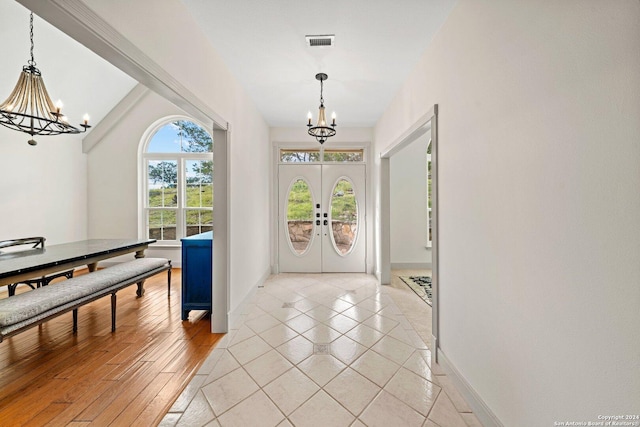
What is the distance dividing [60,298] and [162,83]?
2.00 m

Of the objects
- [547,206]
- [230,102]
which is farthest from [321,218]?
[547,206]

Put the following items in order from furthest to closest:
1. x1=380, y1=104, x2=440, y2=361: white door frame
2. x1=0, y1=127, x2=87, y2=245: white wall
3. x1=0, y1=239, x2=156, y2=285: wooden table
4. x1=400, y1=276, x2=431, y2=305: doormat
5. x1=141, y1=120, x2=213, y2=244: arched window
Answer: x1=141, y1=120, x2=213, y2=244: arched window → x1=0, y1=127, x2=87, y2=245: white wall → x1=400, y1=276, x2=431, y2=305: doormat → x1=380, y1=104, x2=440, y2=361: white door frame → x1=0, y1=239, x2=156, y2=285: wooden table

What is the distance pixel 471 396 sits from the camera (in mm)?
1683

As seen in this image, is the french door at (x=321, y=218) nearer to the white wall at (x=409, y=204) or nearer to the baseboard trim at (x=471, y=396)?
the white wall at (x=409, y=204)

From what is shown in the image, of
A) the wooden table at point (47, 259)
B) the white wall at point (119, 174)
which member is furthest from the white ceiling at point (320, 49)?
the white wall at point (119, 174)

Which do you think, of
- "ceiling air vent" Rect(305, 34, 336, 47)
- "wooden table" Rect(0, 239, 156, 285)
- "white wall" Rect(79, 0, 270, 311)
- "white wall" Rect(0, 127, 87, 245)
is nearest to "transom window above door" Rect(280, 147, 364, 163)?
"white wall" Rect(79, 0, 270, 311)

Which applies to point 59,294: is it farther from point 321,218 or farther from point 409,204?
point 409,204

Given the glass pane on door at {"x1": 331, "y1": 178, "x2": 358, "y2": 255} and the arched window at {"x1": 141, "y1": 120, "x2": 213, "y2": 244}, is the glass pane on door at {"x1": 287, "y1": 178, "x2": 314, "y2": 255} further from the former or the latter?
the arched window at {"x1": 141, "y1": 120, "x2": 213, "y2": 244}

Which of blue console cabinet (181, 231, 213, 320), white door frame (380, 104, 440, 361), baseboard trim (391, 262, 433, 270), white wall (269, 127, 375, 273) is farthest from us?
baseboard trim (391, 262, 433, 270)

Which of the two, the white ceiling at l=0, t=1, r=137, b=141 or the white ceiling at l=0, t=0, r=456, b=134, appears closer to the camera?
the white ceiling at l=0, t=0, r=456, b=134

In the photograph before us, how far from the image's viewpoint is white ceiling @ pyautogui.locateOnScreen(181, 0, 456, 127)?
6.46 ft

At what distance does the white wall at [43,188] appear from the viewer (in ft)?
13.2

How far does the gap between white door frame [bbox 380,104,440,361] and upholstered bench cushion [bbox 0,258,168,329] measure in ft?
10.3

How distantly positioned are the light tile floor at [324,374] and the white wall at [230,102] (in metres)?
0.68
